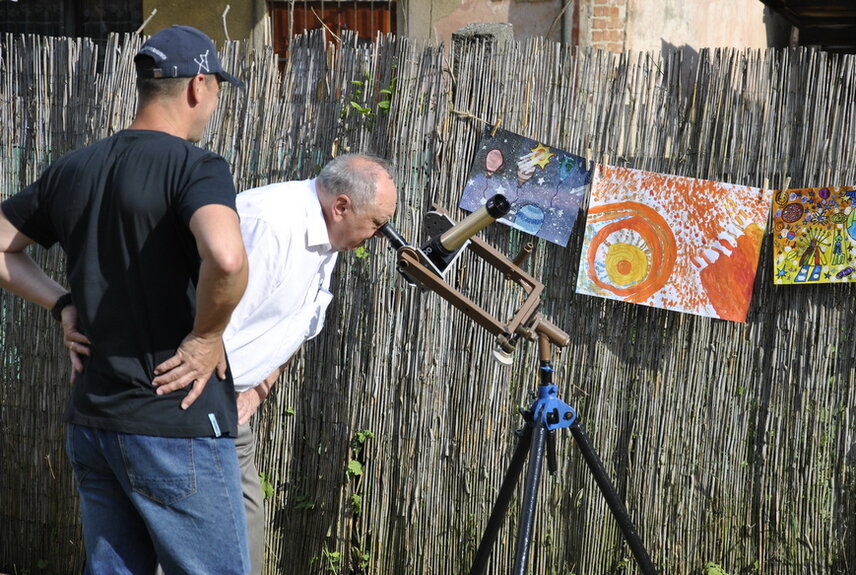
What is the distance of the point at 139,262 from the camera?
94.3 inches

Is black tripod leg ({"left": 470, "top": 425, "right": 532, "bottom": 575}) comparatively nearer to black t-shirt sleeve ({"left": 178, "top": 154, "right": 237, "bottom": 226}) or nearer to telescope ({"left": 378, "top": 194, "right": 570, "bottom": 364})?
telescope ({"left": 378, "top": 194, "right": 570, "bottom": 364})

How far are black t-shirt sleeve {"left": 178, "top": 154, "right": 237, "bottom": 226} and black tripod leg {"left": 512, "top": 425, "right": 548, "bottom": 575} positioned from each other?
1354mm

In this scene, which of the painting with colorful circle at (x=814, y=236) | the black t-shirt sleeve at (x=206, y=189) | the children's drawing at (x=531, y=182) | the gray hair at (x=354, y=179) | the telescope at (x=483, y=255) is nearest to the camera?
the black t-shirt sleeve at (x=206, y=189)

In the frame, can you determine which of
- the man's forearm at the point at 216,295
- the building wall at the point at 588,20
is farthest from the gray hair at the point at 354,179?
the building wall at the point at 588,20

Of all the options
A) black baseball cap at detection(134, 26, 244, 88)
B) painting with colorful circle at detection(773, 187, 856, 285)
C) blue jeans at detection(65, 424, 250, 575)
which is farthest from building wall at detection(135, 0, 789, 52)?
blue jeans at detection(65, 424, 250, 575)

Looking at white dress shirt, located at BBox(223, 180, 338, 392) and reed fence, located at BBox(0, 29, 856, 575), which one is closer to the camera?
white dress shirt, located at BBox(223, 180, 338, 392)

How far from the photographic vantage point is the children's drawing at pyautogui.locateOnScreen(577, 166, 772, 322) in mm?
3678

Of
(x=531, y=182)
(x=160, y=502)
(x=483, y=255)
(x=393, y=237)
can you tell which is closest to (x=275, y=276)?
(x=393, y=237)

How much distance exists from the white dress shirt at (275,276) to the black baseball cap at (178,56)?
650 mm

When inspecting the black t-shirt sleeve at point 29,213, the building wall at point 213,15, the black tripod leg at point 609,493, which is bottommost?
the black tripod leg at point 609,493

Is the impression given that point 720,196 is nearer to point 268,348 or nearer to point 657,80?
point 657,80

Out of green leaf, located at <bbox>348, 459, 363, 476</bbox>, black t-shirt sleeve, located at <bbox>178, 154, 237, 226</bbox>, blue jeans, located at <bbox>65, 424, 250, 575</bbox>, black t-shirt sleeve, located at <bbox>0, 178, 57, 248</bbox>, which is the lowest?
green leaf, located at <bbox>348, 459, 363, 476</bbox>

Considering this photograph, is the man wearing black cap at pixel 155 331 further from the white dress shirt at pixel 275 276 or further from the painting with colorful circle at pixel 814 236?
the painting with colorful circle at pixel 814 236

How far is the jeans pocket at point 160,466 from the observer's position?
241 centimetres
